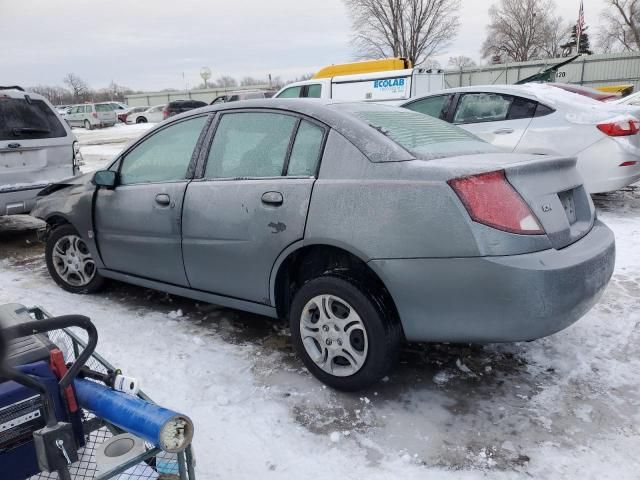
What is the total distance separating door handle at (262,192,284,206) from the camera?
2916 millimetres

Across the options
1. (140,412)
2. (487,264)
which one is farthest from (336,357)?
(140,412)

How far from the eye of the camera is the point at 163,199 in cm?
354

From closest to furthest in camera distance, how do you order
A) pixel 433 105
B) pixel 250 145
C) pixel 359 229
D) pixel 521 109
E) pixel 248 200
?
pixel 359 229 < pixel 248 200 < pixel 250 145 < pixel 521 109 < pixel 433 105

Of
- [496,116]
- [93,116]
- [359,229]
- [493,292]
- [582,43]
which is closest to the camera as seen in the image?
[493,292]

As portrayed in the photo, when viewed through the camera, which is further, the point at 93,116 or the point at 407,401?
the point at 93,116

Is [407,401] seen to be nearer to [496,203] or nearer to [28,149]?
[496,203]

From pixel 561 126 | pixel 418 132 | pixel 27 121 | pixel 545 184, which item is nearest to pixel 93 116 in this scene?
pixel 27 121

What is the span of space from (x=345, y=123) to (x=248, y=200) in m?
0.72

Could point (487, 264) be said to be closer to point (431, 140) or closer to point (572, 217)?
point (572, 217)

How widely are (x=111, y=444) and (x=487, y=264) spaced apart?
1652mm

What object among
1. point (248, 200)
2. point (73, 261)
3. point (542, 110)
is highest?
point (542, 110)

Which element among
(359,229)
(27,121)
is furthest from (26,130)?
(359,229)

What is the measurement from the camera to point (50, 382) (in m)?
1.82

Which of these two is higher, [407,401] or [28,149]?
[28,149]
